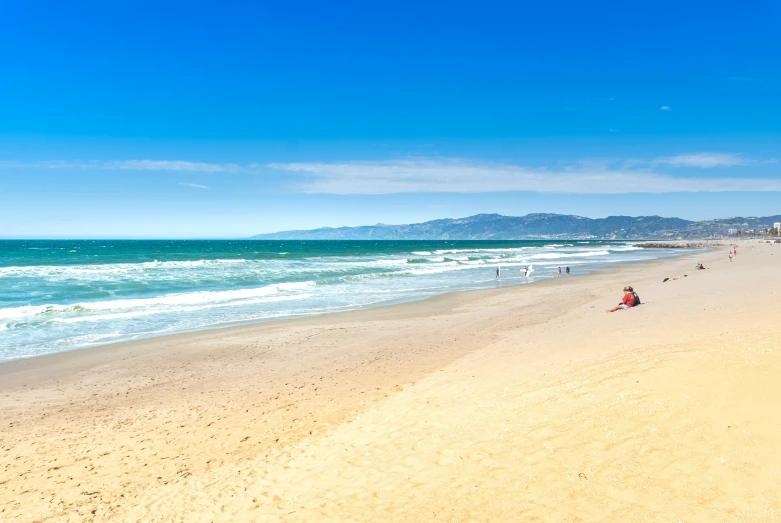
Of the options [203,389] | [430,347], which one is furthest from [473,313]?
[203,389]

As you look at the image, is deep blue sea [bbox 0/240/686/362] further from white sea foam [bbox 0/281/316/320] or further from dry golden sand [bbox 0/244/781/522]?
dry golden sand [bbox 0/244/781/522]

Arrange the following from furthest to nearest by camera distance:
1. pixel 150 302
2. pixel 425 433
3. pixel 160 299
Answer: pixel 160 299 → pixel 150 302 → pixel 425 433

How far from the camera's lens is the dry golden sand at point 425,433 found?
4.69m

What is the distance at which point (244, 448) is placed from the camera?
21.7ft

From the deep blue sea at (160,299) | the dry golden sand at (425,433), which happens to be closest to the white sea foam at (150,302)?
the deep blue sea at (160,299)

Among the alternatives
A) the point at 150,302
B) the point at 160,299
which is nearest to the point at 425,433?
the point at 150,302

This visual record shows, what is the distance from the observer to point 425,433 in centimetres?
629

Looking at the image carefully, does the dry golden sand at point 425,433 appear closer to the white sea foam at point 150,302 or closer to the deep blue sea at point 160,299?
the deep blue sea at point 160,299

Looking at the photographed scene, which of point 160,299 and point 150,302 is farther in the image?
point 160,299

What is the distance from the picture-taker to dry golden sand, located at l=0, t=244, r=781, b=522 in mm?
4688

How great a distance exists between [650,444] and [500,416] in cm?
181

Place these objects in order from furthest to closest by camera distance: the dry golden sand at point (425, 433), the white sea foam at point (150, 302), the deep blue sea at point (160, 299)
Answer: the white sea foam at point (150, 302)
the deep blue sea at point (160, 299)
the dry golden sand at point (425, 433)

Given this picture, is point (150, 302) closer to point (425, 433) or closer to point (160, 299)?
point (160, 299)

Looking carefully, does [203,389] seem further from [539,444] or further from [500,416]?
[539,444]
